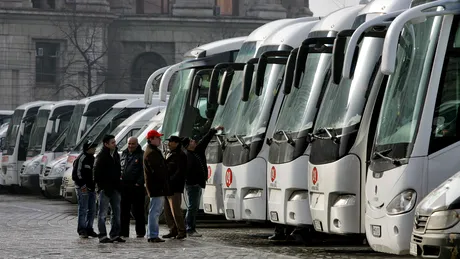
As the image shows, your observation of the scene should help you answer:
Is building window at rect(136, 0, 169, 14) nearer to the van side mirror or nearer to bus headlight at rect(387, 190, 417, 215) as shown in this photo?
the van side mirror

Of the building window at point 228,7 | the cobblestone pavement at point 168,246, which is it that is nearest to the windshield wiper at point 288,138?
the cobblestone pavement at point 168,246

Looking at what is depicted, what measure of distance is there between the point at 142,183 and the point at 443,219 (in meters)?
10.6

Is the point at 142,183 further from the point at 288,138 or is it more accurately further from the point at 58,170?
the point at 58,170

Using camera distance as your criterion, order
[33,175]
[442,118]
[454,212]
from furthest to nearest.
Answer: [33,175], [442,118], [454,212]

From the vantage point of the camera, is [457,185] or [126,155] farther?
[126,155]

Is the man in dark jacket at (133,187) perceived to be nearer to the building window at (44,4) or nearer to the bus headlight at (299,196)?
the bus headlight at (299,196)

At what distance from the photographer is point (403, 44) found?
1513 cm

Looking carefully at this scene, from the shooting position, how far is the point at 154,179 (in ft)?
69.6

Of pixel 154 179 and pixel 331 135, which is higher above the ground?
pixel 331 135

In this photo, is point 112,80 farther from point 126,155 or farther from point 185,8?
point 126,155

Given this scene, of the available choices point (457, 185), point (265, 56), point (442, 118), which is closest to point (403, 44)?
point (442, 118)

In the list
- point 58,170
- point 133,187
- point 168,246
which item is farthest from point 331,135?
point 58,170

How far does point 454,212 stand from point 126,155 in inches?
429

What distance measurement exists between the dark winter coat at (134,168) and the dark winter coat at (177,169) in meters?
0.59
